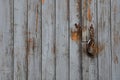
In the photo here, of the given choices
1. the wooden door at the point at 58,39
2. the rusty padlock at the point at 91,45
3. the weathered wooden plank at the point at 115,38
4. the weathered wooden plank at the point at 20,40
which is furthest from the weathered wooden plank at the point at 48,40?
the weathered wooden plank at the point at 115,38

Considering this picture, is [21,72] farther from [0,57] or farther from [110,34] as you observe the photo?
[110,34]

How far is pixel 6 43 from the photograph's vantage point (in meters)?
2.18

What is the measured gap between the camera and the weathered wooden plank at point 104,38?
229cm

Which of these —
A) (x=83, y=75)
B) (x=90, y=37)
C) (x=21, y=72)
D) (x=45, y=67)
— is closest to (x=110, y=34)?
(x=90, y=37)

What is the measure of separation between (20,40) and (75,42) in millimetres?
358

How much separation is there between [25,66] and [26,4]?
40cm

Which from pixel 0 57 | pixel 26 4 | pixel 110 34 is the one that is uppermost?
pixel 26 4

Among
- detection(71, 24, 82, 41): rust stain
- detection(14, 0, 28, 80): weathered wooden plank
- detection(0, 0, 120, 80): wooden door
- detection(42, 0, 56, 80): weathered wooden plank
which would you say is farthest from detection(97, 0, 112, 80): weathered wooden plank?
detection(14, 0, 28, 80): weathered wooden plank

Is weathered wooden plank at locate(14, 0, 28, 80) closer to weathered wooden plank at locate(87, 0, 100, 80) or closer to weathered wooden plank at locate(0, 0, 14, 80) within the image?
weathered wooden plank at locate(0, 0, 14, 80)

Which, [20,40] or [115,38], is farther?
[115,38]

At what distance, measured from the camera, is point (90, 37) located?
227 cm

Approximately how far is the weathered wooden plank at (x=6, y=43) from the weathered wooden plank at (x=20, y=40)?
0.03 metres

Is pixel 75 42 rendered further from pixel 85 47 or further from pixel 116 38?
pixel 116 38

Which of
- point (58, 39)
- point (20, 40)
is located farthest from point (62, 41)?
point (20, 40)
